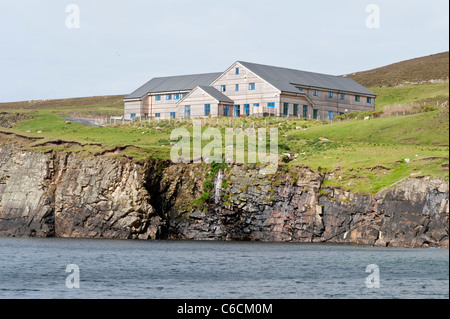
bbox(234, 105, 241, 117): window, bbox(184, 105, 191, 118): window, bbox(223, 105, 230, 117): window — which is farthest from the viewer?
bbox(184, 105, 191, 118): window

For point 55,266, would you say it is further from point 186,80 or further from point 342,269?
point 186,80

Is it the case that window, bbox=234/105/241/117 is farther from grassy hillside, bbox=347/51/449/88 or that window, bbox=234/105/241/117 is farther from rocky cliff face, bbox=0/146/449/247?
grassy hillside, bbox=347/51/449/88

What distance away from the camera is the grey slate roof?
367ft

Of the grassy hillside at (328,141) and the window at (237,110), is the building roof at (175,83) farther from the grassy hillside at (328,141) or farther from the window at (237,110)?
the grassy hillside at (328,141)

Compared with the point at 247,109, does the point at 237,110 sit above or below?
below

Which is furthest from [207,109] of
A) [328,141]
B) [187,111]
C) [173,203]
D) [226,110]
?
[173,203]

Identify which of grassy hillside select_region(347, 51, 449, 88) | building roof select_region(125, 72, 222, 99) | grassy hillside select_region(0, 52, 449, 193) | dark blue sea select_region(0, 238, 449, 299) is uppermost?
grassy hillside select_region(347, 51, 449, 88)

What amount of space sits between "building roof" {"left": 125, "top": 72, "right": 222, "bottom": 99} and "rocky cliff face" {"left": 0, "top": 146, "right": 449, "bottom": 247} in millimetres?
42347

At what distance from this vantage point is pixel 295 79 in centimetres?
11831

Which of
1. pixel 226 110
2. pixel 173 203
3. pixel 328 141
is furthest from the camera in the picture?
pixel 226 110

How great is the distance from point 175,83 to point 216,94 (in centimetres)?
1568

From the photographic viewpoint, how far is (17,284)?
149 feet

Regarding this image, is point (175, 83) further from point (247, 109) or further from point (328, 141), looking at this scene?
point (328, 141)

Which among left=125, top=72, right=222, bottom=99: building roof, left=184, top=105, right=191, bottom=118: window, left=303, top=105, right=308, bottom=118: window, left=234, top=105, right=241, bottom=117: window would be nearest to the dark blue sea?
left=234, top=105, right=241, bottom=117: window
